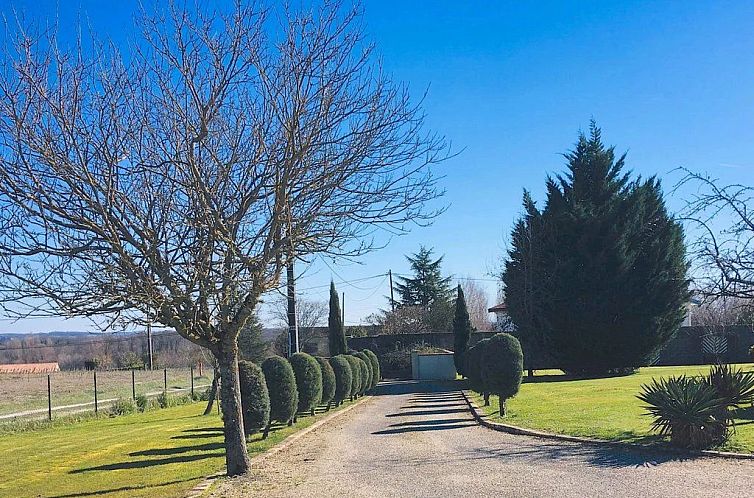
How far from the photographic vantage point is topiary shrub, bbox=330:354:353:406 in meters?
22.0

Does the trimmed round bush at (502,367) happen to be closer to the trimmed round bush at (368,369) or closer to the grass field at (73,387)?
the trimmed round bush at (368,369)

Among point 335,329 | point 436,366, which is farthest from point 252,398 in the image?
point 436,366

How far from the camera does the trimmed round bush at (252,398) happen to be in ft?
42.9

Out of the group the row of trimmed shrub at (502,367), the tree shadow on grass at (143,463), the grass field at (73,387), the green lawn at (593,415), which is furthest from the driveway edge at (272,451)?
the grass field at (73,387)

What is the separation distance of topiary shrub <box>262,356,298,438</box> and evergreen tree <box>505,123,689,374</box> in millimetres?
22946

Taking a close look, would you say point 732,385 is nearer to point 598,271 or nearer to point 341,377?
point 341,377

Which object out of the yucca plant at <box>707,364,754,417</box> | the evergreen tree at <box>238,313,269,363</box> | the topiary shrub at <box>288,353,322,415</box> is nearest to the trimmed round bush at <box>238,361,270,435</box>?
the topiary shrub at <box>288,353,322,415</box>

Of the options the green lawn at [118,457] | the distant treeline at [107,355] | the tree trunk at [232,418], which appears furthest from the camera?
the distant treeline at [107,355]

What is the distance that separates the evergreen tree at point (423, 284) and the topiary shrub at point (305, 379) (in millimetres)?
44348

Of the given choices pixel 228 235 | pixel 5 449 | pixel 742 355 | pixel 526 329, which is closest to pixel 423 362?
pixel 526 329

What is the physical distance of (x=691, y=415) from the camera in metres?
9.97

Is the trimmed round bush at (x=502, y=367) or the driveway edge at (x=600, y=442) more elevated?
the trimmed round bush at (x=502, y=367)

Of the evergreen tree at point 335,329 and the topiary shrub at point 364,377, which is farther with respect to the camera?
the evergreen tree at point 335,329

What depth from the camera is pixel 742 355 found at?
3941 centimetres
